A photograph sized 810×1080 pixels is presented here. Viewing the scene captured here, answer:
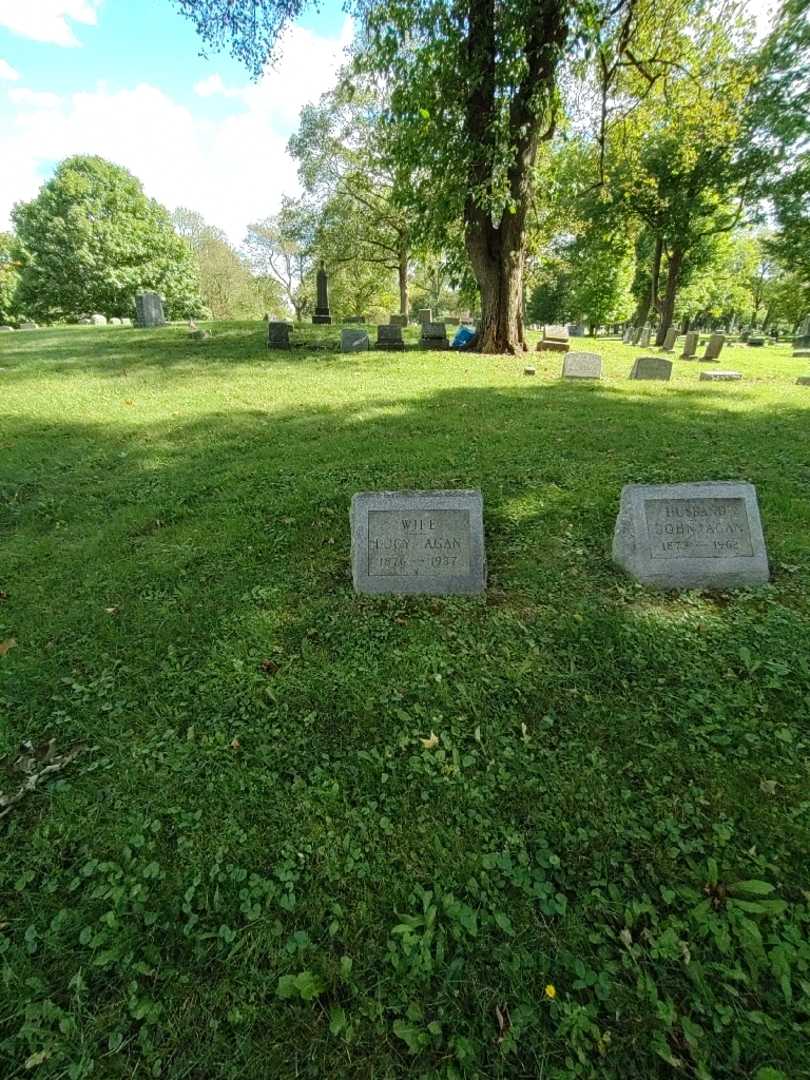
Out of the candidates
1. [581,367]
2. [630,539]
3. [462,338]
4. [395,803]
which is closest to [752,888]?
[395,803]

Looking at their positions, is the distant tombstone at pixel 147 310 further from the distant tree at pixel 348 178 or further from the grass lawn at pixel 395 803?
the grass lawn at pixel 395 803

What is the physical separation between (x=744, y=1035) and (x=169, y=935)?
205 centimetres

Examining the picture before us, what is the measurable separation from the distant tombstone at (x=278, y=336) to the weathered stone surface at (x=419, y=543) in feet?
41.9

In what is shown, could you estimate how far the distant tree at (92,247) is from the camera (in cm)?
3475

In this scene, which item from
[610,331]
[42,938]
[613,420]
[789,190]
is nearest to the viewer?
[42,938]

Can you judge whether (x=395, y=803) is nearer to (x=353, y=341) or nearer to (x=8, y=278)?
(x=353, y=341)

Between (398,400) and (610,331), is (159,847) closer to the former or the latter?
(398,400)

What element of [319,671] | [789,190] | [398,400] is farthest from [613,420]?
[789,190]

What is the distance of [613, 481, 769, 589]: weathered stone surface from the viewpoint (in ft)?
12.3

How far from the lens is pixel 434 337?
52.0ft

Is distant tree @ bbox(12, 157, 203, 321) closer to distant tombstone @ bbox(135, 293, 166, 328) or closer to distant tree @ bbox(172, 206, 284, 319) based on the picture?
distant tree @ bbox(172, 206, 284, 319)

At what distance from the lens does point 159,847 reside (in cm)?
226

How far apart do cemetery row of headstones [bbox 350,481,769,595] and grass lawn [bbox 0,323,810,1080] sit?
0.18 m

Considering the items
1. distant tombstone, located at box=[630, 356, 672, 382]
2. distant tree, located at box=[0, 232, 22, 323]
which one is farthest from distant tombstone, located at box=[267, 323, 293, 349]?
distant tree, located at box=[0, 232, 22, 323]
